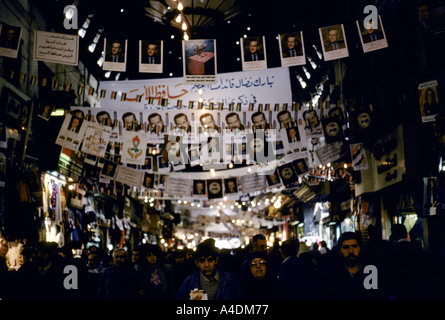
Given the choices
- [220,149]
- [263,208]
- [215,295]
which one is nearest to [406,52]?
[220,149]

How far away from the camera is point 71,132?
14.2 meters

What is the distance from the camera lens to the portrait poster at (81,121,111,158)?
47.8 feet

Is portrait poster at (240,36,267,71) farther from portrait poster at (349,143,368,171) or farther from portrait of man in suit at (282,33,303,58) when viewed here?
portrait poster at (349,143,368,171)

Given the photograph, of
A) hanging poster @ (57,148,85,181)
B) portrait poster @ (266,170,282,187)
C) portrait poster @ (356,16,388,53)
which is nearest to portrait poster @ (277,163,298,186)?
portrait poster @ (266,170,282,187)

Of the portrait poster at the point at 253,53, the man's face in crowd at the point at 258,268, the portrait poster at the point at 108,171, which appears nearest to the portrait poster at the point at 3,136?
Answer: the portrait poster at the point at 253,53

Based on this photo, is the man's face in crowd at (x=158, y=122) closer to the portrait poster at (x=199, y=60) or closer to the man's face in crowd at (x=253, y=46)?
the portrait poster at (x=199, y=60)

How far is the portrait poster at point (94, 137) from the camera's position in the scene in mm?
14562

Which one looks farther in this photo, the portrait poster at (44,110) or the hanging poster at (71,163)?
the hanging poster at (71,163)

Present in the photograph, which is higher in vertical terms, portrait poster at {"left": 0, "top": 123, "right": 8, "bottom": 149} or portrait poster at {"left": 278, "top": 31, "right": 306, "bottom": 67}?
portrait poster at {"left": 278, "top": 31, "right": 306, "bottom": 67}

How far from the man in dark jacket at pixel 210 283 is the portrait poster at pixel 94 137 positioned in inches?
370

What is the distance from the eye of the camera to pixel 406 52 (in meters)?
15.5

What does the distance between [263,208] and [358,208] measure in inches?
1025

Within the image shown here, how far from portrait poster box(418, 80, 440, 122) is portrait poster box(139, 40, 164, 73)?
5971 mm
